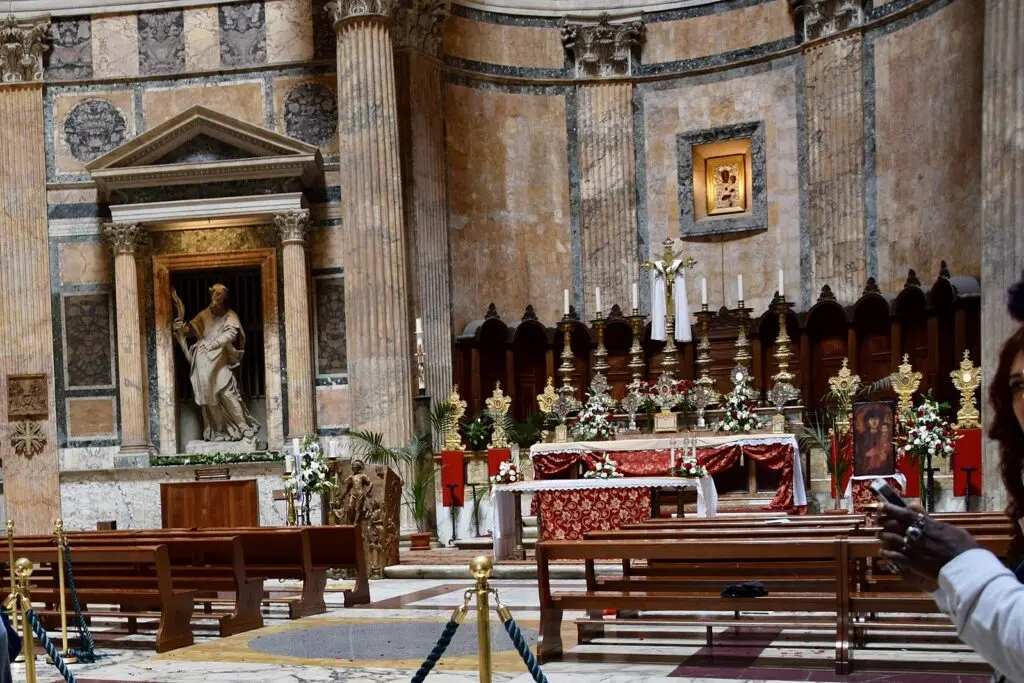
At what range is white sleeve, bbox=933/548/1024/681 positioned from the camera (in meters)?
2.00

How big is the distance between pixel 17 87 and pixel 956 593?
19534 millimetres

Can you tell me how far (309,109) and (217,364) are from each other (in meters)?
4.03

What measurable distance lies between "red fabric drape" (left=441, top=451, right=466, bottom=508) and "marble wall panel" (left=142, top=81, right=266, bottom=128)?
240 inches

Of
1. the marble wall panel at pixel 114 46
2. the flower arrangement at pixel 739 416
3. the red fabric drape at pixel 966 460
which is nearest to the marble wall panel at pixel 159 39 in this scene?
the marble wall panel at pixel 114 46

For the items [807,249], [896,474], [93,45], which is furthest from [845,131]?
[93,45]

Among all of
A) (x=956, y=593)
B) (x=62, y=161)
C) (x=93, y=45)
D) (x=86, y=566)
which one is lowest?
(x=86, y=566)

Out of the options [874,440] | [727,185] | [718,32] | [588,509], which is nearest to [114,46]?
[718,32]

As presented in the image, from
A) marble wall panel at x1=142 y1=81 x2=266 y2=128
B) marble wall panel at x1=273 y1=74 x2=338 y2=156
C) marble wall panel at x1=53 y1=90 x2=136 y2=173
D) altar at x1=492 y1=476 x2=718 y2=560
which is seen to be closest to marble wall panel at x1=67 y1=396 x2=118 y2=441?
marble wall panel at x1=53 y1=90 x2=136 y2=173

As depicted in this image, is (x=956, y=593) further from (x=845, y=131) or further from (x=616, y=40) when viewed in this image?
(x=616, y=40)

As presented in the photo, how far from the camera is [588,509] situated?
12.8m

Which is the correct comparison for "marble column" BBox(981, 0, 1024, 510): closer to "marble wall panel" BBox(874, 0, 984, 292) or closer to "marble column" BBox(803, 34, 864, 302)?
"marble wall panel" BBox(874, 0, 984, 292)

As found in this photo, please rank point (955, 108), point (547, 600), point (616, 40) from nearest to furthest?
point (547, 600), point (955, 108), point (616, 40)

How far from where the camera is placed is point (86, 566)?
10070 millimetres

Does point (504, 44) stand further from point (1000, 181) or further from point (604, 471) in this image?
point (1000, 181)
